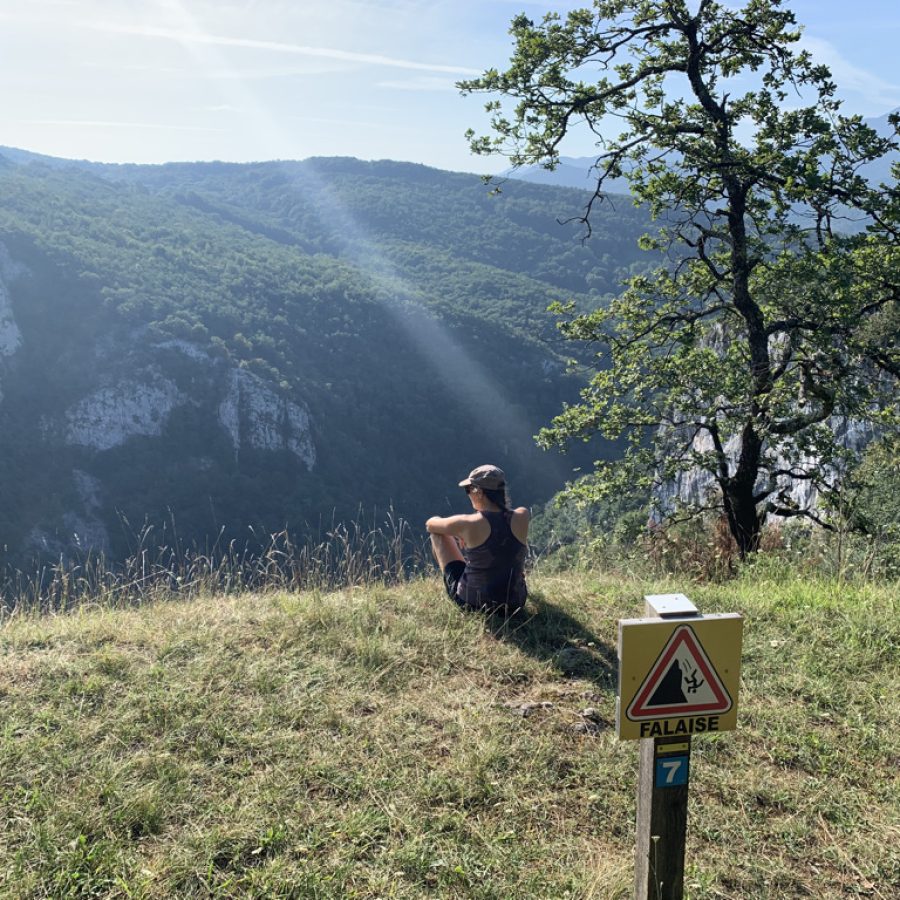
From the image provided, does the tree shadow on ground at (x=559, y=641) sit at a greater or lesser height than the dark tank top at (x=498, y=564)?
lesser

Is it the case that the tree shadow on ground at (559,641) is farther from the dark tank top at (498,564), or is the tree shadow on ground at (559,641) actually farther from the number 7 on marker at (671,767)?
the number 7 on marker at (671,767)

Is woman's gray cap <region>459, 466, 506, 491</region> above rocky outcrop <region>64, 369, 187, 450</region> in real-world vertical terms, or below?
above

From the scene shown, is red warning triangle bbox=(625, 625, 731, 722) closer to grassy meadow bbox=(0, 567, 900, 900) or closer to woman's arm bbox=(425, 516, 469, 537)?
grassy meadow bbox=(0, 567, 900, 900)

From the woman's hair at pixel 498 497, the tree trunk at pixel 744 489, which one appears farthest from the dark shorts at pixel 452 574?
the tree trunk at pixel 744 489

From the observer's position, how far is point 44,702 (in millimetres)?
3295

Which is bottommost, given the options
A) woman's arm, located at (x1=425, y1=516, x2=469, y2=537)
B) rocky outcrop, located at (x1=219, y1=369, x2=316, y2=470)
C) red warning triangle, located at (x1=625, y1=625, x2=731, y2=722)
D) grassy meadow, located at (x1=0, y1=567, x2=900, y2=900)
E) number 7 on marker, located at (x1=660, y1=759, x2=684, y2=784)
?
rocky outcrop, located at (x1=219, y1=369, x2=316, y2=470)

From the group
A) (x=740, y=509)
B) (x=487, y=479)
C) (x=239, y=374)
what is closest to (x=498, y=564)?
(x=487, y=479)

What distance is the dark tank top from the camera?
4.44 meters

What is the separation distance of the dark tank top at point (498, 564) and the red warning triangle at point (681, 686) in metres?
2.58

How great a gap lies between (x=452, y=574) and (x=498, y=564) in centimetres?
39

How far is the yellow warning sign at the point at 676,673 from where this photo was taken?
1.79 m

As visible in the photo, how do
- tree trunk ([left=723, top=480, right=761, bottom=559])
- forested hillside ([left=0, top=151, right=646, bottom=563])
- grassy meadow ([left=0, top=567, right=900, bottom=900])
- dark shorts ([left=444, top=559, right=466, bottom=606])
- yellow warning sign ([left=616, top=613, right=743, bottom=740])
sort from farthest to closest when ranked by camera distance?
forested hillside ([left=0, top=151, right=646, bottom=563])
tree trunk ([left=723, top=480, right=761, bottom=559])
dark shorts ([left=444, top=559, right=466, bottom=606])
grassy meadow ([left=0, top=567, right=900, bottom=900])
yellow warning sign ([left=616, top=613, right=743, bottom=740])

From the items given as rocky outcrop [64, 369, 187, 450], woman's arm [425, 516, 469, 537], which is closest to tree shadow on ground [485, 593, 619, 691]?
woman's arm [425, 516, 469, 537]

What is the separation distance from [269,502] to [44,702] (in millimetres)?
64200
